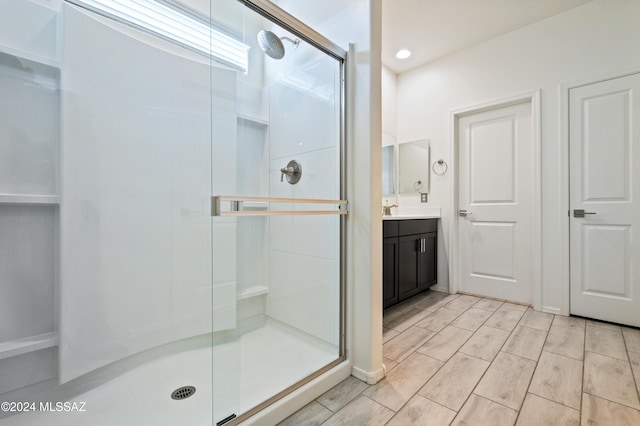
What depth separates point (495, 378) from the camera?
1.47 metres

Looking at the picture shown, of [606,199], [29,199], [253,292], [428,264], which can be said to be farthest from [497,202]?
[29,199]

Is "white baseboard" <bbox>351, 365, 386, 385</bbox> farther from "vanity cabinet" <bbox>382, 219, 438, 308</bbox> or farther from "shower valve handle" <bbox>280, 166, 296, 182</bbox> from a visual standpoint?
"shower valve handle" <bbox>280, 166, 296, 182</bbox>

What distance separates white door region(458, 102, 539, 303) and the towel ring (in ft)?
0.55

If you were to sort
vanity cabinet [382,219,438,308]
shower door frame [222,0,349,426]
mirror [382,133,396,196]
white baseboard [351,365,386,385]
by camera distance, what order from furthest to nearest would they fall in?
mirror [382,133,396,196] < vanity cabinet [382,219,438,308] < white baseboard [351,365,386,385] < shower door frame [222,0,349,426]

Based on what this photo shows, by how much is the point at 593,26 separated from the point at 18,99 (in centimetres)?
385

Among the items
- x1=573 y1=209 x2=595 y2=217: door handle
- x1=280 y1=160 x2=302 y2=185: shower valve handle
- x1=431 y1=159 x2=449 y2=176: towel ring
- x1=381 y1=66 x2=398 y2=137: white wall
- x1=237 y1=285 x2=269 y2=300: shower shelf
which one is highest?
x1=381 y1=66 x2=398 y2=137: white wall

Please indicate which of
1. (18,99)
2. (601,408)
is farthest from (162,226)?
(601,408)

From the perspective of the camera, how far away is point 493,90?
2744 mm

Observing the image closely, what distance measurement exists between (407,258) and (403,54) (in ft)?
7.09

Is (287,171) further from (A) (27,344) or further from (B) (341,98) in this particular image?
(A) (27,344)

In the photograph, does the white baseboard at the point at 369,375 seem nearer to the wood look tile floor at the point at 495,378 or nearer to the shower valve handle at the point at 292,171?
the wood look tile floor at the point at 495,378

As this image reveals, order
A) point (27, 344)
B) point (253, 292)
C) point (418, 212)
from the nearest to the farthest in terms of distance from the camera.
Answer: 1. point (27, 344)
2. point (253, 292)
3. point (418, 212)

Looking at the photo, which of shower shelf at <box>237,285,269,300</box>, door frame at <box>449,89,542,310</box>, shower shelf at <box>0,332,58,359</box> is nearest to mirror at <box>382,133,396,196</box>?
door frame at <box>449,89,542,310</box>

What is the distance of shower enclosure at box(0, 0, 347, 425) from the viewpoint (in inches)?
49.3
